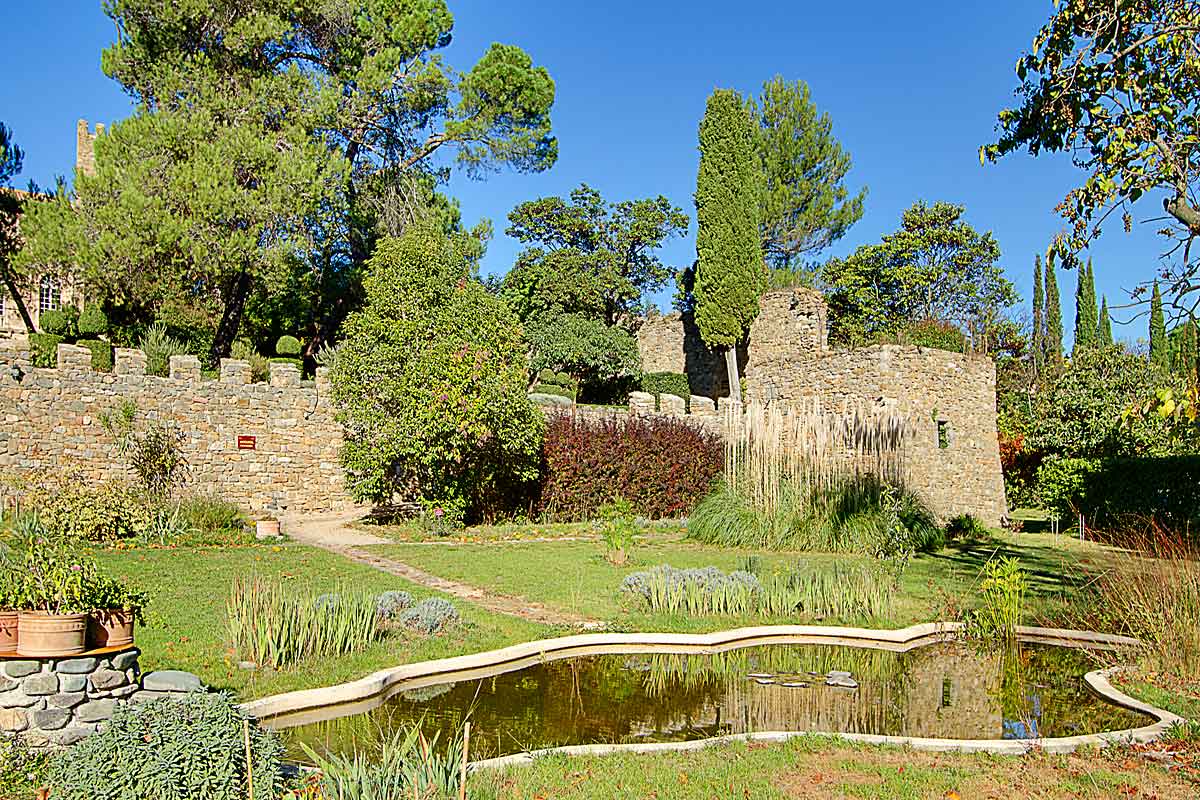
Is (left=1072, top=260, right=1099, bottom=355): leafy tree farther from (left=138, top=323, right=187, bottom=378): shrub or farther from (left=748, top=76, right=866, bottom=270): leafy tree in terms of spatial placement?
(left=138, top=323, right=187, bottom=378): shrub

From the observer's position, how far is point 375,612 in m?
6.05

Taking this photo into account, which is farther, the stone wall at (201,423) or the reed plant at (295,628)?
the stone wall at (201,423)

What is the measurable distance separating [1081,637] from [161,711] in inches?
231

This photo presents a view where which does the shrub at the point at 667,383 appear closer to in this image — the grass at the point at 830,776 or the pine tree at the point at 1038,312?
the pine tree at the point at 1038,312

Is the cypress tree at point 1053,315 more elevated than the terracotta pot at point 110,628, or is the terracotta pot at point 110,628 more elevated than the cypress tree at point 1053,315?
the cypress tree at point 1053,315

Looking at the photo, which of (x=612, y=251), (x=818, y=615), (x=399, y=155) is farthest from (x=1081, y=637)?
(x=612, y=251)

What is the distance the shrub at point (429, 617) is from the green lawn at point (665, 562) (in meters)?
1.27

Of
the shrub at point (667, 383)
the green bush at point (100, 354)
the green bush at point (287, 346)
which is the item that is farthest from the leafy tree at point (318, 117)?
the shrub at point (667, 383)

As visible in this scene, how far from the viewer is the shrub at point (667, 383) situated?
81.3 feet

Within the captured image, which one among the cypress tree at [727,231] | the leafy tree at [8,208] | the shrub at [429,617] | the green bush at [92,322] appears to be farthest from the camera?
the cypress tree at [727,231]

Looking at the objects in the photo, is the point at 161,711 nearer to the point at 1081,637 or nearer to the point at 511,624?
the point at 511,624

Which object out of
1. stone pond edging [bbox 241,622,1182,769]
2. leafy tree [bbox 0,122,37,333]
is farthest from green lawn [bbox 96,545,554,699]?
leafy tree [bbox 0,122,37,333]

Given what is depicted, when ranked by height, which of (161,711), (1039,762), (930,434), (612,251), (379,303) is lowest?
(1039,762)

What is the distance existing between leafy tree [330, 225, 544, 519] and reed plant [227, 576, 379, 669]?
695 centimetres
